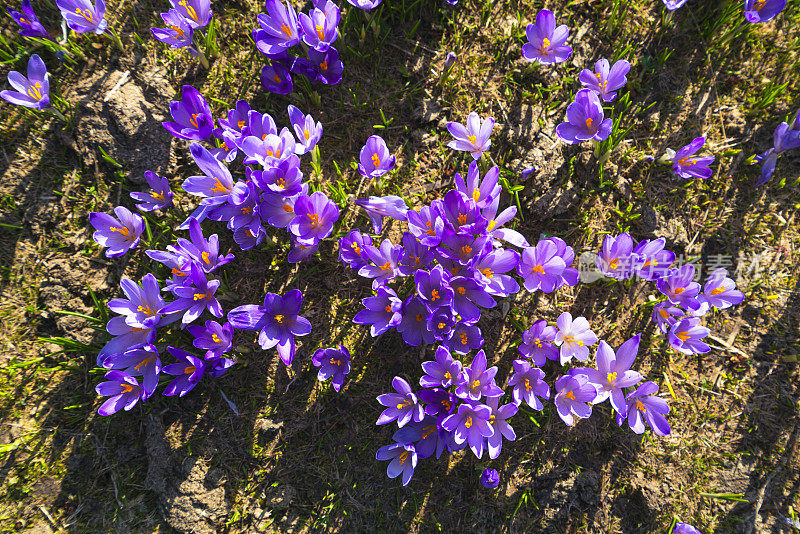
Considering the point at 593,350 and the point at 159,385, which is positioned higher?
the point at 593,350

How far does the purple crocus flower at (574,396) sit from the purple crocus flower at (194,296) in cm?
207

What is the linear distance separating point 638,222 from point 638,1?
1.62m

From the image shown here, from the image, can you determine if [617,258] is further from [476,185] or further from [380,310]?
[380,310]

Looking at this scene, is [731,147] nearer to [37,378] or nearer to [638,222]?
[638,222]

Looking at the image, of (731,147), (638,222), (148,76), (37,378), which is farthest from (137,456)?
(731,147)

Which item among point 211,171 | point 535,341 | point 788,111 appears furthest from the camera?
point 788,111

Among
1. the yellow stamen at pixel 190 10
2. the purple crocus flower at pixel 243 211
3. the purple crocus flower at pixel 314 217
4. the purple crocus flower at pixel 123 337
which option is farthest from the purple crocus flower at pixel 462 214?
the yellow stamen at pixel 190 10

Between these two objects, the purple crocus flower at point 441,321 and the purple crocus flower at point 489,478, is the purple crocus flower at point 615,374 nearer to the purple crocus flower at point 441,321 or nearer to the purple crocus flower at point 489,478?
the purple crocus flower at point 489,478

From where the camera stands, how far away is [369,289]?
283 centimetres

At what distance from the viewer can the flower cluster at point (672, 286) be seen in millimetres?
2564

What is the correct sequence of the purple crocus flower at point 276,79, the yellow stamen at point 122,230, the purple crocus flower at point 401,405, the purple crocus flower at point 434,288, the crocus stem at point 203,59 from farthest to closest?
the crocus stem at point 203,59 < the purple crocus flower at point 276,79 < the yellow stamen at point 122,230 < the purple crocus flower at point 401,405 < the purple crocus flower at point 434,288

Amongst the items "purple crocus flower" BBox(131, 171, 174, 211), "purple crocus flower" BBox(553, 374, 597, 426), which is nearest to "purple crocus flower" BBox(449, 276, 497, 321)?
"purple crocus flower" BBox(553, 374, 597, 426)

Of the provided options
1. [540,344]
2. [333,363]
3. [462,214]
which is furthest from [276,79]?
[540,344]

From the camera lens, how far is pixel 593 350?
2916mm
